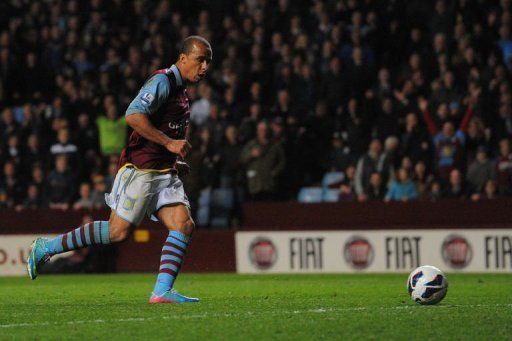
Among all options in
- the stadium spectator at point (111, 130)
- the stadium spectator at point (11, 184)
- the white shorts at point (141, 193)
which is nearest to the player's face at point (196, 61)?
the white shorts at point (141, 193)

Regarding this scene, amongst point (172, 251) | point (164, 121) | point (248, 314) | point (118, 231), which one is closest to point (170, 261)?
point (172, 251)

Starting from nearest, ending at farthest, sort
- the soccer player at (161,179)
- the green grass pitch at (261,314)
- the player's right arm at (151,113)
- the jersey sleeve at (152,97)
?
the green grass pitch at (261,314) → the player's right arm at (151,113) → the jersey sleeve at (152,97) → the soccer player at (161,179)

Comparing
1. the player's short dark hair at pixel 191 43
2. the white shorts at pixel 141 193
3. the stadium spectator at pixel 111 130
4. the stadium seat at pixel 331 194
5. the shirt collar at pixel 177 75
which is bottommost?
the white shorts at pixel 141 193

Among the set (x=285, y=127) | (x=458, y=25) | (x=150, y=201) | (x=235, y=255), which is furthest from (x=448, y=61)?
(x=150, y=201)

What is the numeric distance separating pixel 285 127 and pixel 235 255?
244 cm

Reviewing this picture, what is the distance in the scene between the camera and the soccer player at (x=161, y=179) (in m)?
9.09

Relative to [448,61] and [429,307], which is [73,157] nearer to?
[448,61]

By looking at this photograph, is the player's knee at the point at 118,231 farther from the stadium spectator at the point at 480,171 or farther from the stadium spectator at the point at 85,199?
the stadium spectator at the point at 85,199

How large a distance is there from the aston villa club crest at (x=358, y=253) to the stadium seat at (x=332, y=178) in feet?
4.89

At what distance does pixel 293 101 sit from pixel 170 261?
33.8 feet

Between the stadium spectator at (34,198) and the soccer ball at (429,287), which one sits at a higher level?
the stadium spectator at (34,198)

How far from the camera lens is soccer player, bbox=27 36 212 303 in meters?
9.09

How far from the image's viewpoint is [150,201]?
30.4 ft

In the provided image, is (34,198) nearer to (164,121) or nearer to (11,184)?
(11,184)
